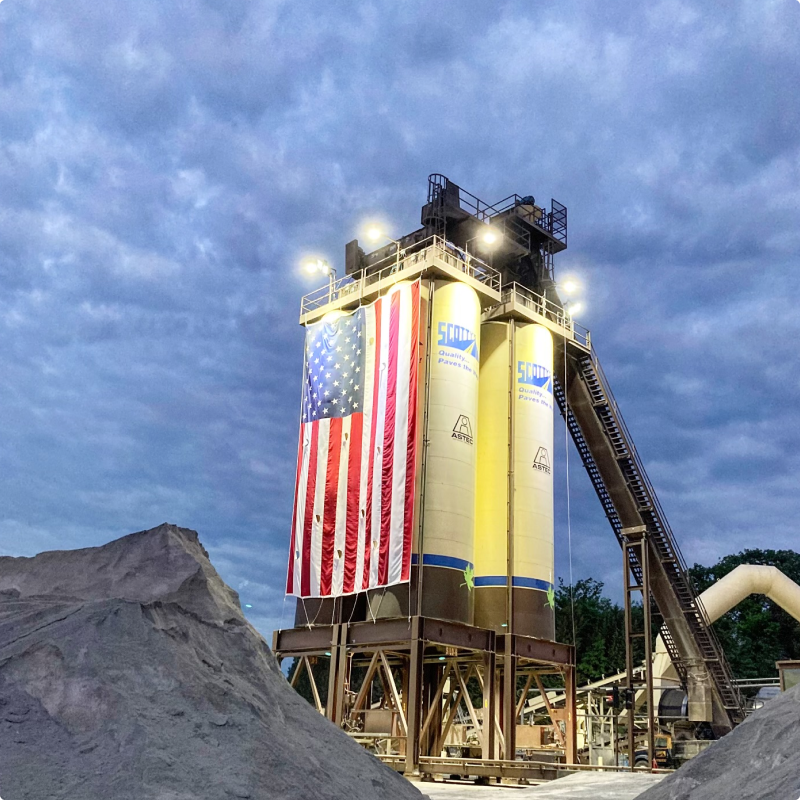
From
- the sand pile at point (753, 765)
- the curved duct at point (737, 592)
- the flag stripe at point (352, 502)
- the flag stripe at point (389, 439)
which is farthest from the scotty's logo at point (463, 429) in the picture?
the sand pile at point (753, 765)

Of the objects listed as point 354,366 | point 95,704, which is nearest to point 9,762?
point 95,704

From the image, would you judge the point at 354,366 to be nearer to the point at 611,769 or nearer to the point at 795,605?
the point at 611,769

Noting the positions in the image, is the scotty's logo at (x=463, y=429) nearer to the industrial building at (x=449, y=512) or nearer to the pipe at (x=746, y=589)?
the industrial building at (x=449, y=512)

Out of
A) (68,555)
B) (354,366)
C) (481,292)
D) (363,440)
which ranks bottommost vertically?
(68,555)

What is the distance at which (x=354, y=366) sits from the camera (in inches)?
1454

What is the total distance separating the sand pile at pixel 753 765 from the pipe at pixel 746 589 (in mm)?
38217

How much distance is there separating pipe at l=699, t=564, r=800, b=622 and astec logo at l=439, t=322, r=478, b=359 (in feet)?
A: 64.3

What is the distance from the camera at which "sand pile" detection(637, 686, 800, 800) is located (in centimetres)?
737

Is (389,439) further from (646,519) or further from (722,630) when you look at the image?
(722,630)

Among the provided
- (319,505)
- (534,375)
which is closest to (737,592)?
(534,375)

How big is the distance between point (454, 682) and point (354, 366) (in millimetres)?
17384

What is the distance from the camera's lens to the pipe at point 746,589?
46.0 m

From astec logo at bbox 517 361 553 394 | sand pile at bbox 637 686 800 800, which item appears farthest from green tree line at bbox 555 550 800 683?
sand pile at bbox 637 686 800 800

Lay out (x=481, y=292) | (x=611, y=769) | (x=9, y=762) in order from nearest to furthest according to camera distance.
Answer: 1. (x=9, y=762)
2. (x=611, y=769)
3. (x=481, y=292)
